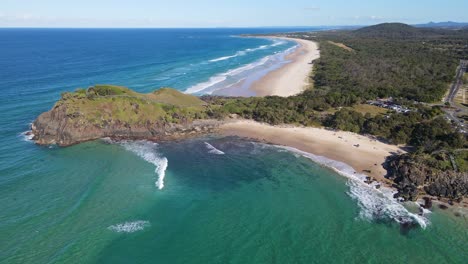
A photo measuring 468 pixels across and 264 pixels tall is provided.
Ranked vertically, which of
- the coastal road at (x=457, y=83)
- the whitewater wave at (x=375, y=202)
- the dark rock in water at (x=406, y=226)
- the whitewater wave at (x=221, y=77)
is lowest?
the whitewater wave at (x=221, y=77)

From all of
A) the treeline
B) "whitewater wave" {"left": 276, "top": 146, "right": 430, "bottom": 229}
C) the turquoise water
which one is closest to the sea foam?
the treeline

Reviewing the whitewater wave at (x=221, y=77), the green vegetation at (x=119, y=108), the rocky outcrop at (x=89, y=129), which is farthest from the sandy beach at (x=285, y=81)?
the rocky outcrop at (x=89, y=129)

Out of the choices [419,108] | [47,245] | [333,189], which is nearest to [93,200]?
[47,245]

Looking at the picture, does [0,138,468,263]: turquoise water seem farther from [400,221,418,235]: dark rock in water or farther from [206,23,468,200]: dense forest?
[206,23,468,200]: dense forest

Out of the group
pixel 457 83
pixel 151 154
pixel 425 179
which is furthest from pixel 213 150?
pixel 457 83

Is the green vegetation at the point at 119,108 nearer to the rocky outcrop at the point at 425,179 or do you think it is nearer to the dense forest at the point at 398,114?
the dense forest at the point at 398,114

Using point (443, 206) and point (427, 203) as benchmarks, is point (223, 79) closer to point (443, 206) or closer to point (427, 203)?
point (427, 203)

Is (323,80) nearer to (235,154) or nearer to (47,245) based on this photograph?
(235,154)
